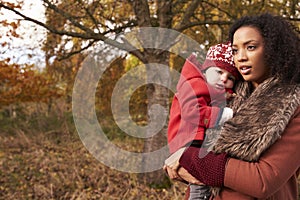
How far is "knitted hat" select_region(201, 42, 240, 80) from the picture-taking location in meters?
1.65

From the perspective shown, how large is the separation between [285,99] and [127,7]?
5585 millimetres

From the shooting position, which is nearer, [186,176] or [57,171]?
[186,176]

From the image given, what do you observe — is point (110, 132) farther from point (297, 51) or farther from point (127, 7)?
point (297, 51)

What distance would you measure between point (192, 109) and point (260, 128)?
0.95 ft

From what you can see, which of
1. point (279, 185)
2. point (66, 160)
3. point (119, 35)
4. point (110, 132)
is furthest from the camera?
point (110, 132)

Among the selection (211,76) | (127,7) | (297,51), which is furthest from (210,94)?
(127,7)

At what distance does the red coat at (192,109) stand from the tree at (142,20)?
403cm

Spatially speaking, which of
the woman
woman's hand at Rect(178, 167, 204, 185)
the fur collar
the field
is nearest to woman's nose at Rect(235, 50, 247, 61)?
the woman

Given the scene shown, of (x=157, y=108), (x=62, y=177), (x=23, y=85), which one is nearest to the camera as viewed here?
(x=157, y=108)

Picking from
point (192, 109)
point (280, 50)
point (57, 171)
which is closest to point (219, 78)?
point (192, 109)

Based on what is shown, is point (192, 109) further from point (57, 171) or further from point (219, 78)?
point (57, 171)

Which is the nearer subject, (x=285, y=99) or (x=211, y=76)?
(x=285, y=99)

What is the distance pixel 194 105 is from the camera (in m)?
1.61

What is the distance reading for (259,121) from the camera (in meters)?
1.41
